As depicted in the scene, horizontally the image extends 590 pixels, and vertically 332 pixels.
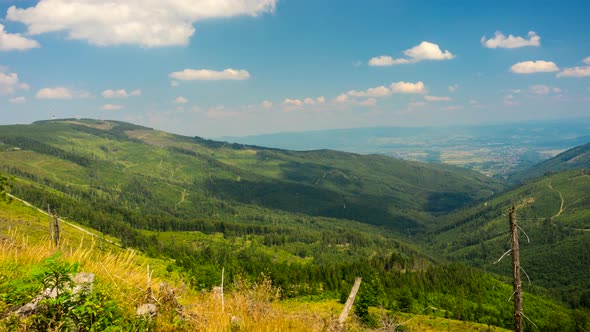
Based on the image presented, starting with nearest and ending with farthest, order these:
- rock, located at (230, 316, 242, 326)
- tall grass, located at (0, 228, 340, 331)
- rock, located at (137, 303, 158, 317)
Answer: rock, located at (137, 303, 158, 317)
tall grass, located at (0, 228, 340, 331)
rock, located at (230, 316, 242, 326)

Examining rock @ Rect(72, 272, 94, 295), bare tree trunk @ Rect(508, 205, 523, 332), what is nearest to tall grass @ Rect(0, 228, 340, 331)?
rock @ Rect(72, 272, 94, 295)

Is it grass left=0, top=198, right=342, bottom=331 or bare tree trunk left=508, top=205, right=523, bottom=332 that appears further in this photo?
bare tree trunk left=508, top=205, right=523, bottom=332

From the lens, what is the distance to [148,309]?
699 centimetres

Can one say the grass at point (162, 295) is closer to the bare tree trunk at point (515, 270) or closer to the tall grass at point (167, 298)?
the tall grass at point (167, 298)

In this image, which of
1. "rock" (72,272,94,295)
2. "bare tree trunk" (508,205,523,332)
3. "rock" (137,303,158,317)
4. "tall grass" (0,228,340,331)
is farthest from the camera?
"bare tree trunk" (508,205,523,332)

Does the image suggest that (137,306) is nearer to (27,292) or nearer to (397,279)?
(27,292)

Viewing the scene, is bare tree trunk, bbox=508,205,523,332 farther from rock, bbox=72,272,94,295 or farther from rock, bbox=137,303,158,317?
rock, bbox=72,272,94,295

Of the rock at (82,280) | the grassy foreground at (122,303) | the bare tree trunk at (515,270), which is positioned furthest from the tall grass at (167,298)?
the bare tree trunk at (515,270)

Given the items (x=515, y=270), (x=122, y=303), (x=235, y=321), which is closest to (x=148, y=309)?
(x=122, y=303)

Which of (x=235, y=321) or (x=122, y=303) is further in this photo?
(x=235, y=321)

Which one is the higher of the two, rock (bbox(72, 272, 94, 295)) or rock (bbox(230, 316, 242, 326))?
rock (bbox(72, 272, 94, 295))

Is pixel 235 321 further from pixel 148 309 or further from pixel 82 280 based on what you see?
pixel 82 280

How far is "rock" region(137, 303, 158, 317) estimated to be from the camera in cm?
690

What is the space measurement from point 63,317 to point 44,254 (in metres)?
3.56
